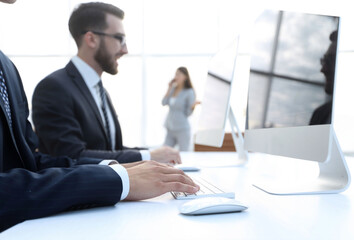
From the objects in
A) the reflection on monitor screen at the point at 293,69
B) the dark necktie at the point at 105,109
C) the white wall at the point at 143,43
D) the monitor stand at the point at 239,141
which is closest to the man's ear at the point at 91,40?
the dark necktie at the point at 105,109

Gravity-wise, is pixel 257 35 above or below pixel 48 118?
above

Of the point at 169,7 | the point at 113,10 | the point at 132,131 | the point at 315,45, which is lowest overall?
the point at 132,131

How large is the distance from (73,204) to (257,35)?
2.77 feet

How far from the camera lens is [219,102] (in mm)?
1397

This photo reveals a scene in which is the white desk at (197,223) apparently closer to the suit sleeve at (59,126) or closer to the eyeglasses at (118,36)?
the suit sleeve at (59,126)

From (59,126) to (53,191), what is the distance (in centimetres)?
88

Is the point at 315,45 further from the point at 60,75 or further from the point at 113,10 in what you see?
the point at 113,10

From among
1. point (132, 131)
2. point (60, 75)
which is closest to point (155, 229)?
point (60, 75)

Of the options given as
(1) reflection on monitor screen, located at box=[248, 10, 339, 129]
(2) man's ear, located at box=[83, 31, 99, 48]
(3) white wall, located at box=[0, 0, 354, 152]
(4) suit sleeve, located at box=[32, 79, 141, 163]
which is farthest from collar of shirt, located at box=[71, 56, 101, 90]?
(3) white wall, located at box=[0, 0, 354, 152]

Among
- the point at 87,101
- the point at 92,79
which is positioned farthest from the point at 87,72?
the point at 87,101

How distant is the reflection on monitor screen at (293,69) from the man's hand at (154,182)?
12.4 inches

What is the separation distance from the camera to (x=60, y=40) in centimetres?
548

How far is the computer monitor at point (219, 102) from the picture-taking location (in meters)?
1.26

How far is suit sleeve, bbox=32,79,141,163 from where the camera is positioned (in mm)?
1337
